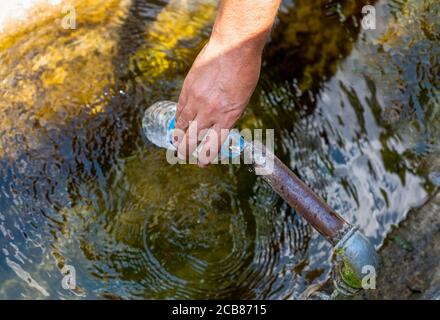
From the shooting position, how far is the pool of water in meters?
2.85

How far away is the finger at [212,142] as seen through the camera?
2.07 metres

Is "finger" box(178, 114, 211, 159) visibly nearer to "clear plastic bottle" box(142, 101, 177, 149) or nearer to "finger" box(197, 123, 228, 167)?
"finger" box(197, 123, 228, 167)

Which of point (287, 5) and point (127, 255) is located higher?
point (287, 5)

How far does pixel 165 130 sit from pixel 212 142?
638 millimetres

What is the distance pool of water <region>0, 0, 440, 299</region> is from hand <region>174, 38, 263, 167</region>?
3.13 feet

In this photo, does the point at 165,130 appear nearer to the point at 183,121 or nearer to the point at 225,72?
the point at 183,121

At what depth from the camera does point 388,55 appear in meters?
3.12

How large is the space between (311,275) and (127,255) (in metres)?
0.86

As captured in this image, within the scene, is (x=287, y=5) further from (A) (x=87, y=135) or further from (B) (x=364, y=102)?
(A) (x=87, y=135)

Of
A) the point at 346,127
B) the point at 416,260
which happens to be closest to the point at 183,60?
the point at 346,127

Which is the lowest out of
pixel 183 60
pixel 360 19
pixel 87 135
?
pixel 87 135

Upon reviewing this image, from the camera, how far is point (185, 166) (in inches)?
121
